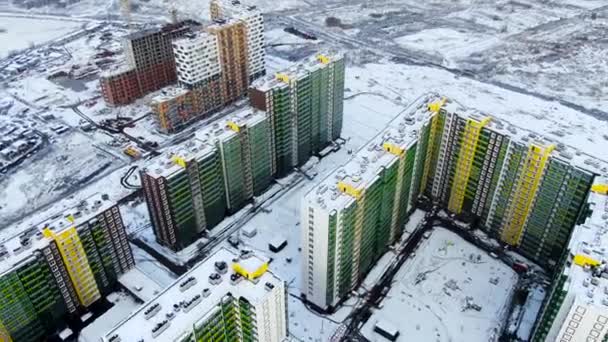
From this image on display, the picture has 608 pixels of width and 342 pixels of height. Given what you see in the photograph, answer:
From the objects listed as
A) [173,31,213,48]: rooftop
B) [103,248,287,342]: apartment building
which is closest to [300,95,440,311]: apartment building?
[103,248,287,342]: apartment building

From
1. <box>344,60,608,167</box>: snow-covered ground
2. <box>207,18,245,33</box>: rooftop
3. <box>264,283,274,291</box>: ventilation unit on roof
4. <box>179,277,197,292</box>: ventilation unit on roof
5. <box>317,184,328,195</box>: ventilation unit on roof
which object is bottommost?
<box>344,60,608,167</box>: snow-covered ground

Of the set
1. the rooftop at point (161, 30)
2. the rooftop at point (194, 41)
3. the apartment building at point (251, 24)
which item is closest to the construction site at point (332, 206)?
the rooftop at point (194, 41)

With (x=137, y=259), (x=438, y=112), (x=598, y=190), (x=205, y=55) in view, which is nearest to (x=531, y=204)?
(x=598, y=190)

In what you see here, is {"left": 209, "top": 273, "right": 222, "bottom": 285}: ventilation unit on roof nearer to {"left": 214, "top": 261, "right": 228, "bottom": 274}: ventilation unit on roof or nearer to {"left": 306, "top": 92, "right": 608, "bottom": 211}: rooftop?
{"left": 214, "top": 261, "right": 228, "bottom": 274}: ventilation unit on roof

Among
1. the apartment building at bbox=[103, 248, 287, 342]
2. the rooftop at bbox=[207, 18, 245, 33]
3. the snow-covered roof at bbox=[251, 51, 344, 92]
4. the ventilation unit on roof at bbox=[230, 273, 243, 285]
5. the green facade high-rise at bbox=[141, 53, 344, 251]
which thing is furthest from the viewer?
the rooftop at bbox=[207, 18, 245, 33]

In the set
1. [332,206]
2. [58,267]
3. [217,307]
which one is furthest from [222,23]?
[217,307]

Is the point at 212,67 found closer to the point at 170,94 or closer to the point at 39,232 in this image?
the point at 170,94

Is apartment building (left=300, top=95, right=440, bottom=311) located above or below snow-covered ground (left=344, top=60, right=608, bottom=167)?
above

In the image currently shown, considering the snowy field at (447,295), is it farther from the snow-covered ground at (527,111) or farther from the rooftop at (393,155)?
the snow-covered ground at (527,111)
